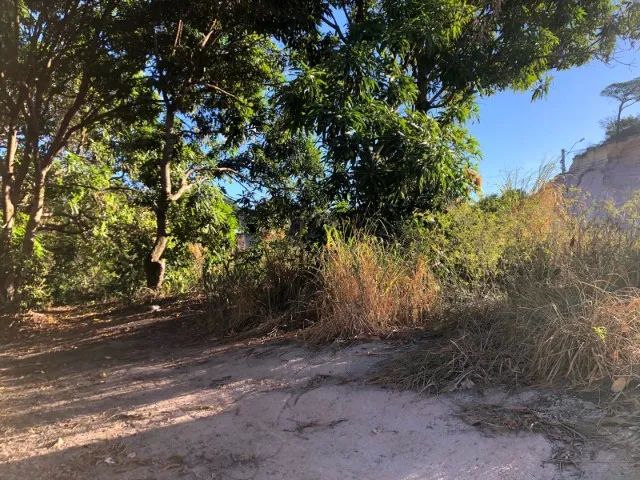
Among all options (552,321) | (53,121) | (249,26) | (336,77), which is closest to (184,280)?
(53,121)

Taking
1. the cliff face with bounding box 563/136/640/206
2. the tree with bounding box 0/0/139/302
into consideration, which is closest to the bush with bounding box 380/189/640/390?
the tree with bounding box 0/0/139/302

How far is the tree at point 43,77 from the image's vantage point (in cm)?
881

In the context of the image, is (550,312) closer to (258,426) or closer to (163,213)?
(258,426)

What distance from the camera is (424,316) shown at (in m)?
5.75

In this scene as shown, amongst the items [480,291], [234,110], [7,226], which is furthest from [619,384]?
[7,226]

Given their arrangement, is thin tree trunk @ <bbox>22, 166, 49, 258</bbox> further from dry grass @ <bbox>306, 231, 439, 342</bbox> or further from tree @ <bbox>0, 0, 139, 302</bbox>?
dry grass @ <bbox>306, 231, 439, 342</bbox>

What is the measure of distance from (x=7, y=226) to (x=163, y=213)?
2877 mm

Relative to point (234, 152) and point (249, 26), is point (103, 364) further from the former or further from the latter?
point (234, 152)

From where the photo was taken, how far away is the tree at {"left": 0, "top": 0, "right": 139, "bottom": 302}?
28.9 feet

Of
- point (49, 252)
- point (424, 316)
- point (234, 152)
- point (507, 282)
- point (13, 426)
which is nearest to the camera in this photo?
point (13, 426)

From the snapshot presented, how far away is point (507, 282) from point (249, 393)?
266 centimetres

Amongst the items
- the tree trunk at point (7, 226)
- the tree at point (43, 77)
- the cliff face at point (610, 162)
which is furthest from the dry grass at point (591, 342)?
the cliff face at point (610, 162)

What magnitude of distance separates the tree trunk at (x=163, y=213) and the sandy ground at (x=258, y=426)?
551 cm

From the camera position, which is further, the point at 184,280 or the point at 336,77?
the point at 184,280
